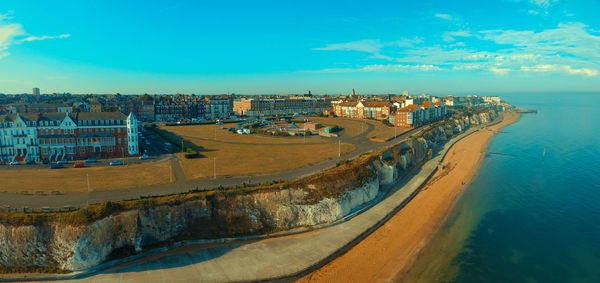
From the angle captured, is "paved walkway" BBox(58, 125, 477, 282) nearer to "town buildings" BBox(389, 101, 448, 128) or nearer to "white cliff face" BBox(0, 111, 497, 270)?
"white cliff face" BBox(0, 111, 497, 270)

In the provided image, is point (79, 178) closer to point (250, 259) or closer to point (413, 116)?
point (250, 259)

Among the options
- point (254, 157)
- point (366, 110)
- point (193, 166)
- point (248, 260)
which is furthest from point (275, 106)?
→ point (248, 260)

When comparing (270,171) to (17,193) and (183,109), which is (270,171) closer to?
(17,193)

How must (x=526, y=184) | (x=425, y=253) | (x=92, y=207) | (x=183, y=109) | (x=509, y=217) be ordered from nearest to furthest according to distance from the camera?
(x=92, y=207) < (x=425, y=253) < (x=509, y=217) < (x=526, y=184) < (x=183, y=109)

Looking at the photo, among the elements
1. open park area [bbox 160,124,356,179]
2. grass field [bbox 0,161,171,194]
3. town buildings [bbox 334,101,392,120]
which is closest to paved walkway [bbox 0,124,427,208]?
grass field [bbox 0,161,171,194]

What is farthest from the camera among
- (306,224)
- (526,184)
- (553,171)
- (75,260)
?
(553,171)

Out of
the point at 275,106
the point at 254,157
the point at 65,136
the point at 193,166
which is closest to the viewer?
the point at 193,166

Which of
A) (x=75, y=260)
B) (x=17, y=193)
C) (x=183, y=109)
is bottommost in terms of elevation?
(x=75, y=260)

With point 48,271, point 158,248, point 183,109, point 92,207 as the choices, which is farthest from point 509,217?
point 183,109
